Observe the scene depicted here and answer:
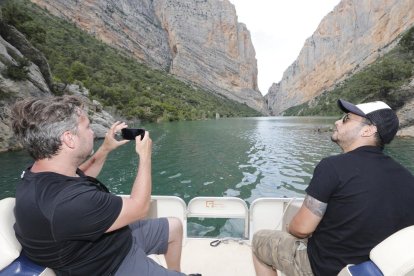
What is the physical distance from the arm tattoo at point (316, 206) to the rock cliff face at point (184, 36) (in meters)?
110

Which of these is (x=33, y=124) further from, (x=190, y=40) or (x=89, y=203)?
(x=190, y=40)

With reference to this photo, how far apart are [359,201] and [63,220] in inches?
78.9

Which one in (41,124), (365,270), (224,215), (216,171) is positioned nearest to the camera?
(365,270)

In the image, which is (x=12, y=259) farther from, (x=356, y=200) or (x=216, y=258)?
(x=216, y=258)

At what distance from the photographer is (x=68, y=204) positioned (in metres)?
1.76

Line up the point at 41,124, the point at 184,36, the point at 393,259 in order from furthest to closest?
1. the point at 184,36
2. the point at 41,124
3. the point at 393,259

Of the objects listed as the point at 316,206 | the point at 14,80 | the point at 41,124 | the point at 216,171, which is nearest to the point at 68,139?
the point at 41,124

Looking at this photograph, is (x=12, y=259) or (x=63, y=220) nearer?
(x=63, y=220)

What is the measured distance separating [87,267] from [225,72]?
536 feet

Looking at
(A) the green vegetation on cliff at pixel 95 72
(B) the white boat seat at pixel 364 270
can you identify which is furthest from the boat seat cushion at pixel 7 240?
(A) the green vegetation on cliff at pixel 95 72

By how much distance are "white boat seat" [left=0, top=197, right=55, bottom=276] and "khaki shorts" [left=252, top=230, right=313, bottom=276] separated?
1845 mm

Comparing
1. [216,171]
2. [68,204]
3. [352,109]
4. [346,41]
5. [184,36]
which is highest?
[184,36]

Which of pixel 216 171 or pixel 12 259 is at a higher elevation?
pixel 12 259

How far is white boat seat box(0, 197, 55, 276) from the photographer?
1854mm
